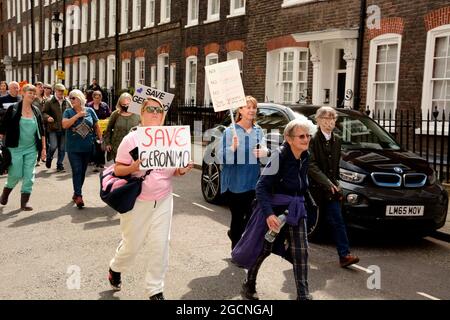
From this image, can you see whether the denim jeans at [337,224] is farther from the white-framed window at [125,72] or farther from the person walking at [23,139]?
the white-framed window at [125,72]

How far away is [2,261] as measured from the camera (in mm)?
5605

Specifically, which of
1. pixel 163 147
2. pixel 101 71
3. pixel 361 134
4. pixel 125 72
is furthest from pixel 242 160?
pixel 101 71

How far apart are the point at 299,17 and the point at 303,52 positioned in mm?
1068

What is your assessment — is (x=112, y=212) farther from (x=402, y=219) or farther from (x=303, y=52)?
(x=303, y=52)

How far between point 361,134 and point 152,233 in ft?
13.9

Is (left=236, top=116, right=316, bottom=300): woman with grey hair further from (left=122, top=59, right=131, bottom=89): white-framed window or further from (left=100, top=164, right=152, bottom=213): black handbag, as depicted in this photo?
(left=122, top=59, right=131, bottom=89): white-framed window

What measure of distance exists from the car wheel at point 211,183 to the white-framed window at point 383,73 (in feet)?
19.9

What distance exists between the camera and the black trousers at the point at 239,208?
5406 millimetres

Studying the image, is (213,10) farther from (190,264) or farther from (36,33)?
(36,33)

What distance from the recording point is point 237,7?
20047mm

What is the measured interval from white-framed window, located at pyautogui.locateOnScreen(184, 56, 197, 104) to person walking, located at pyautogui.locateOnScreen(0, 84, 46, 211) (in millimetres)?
14944

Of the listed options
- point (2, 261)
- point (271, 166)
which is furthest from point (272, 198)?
point (2, 261)

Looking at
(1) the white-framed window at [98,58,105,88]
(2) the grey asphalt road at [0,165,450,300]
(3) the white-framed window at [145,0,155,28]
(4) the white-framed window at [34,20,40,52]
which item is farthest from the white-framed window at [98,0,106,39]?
(2) the grey asphalt road at [0,165,450,300]

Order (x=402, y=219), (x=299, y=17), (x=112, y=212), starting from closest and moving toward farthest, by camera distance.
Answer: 1. (x=402, y=219)
2. (x=112, y=212)
3. (x=299, y=17)
